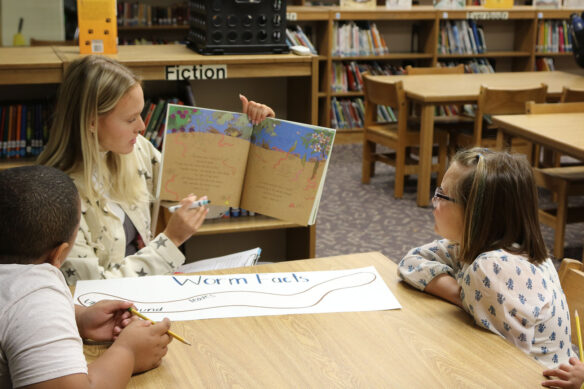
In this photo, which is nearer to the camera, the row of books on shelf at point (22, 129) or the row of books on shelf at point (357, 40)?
the row of books on shelf at point (22, 129)

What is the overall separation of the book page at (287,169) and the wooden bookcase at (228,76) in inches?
23.9

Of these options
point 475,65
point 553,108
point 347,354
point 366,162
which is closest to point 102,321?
point 347,354

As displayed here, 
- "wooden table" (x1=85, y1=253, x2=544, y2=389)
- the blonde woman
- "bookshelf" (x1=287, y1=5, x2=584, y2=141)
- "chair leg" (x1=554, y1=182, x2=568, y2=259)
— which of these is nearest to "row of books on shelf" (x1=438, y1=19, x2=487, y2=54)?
"bookshelf" (x1=287, y1=5, x2=584, y2=141)

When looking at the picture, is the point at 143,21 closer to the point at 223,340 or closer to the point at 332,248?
the point at 332,248

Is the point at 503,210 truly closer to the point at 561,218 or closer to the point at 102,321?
the point at 102,321

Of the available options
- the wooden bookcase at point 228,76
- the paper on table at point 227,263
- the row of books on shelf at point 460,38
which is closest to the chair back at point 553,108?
the wooden bookcase at point 228,76

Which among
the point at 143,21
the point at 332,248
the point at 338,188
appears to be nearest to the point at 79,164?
the point at 332,248

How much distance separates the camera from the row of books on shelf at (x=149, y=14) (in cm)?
678

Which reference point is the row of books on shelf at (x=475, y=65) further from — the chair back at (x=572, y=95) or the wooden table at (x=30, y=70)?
the wooden table at (x=30, y=70)

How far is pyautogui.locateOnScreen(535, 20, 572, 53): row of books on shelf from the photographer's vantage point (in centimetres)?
759

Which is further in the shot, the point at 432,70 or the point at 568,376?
the point at 432,70

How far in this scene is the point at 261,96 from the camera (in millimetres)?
3145

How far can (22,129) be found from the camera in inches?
110

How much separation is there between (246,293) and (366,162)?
4.11 m
